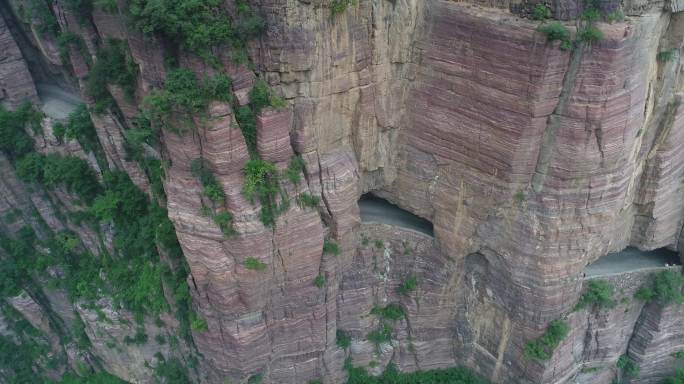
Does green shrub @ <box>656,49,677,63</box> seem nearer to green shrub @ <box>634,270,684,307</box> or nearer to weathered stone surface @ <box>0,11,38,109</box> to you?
green shrub @ <box>634,270,684,307</box>

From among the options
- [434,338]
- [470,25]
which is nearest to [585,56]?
[470,25]

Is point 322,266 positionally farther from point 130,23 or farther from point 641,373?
point 641,373

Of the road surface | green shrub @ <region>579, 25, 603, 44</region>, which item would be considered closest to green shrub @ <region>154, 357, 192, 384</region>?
the road surface

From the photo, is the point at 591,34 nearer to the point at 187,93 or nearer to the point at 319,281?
the point at 187,93

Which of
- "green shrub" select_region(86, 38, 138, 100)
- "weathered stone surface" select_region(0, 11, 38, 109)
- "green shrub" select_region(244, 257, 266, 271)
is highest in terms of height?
"green shrub" select_region(86, 38, 138, 100)

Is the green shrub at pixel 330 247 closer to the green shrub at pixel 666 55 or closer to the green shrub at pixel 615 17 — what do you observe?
the green shrub at pixel 615 17

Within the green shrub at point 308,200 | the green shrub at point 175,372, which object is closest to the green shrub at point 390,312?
the green shrub at point 308,200

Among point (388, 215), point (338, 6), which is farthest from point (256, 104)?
point (388, 215)
